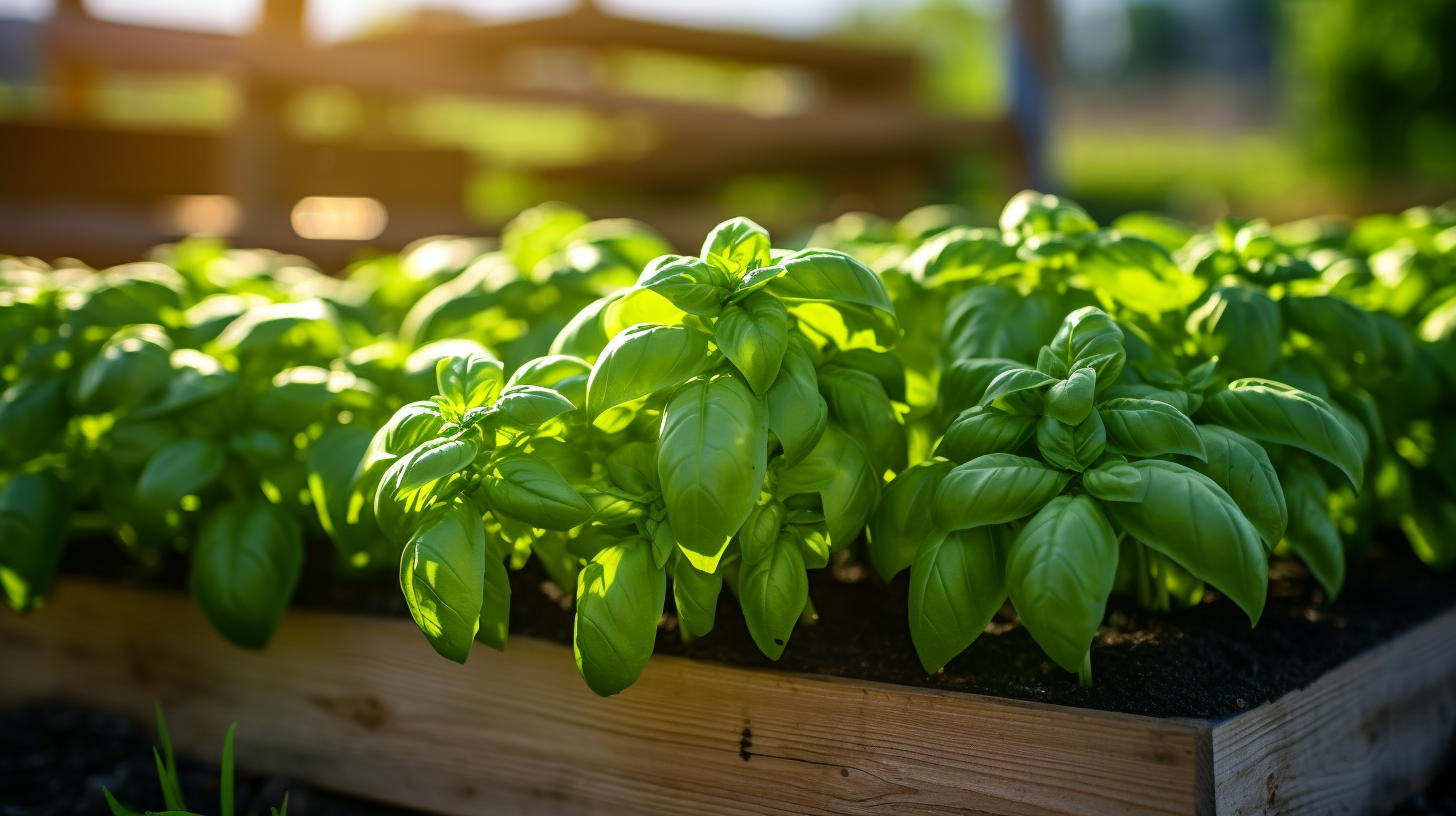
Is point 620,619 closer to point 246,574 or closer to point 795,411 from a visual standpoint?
point 795,411

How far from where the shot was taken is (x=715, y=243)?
91 centimetres

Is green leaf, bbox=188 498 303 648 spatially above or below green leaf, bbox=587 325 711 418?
below

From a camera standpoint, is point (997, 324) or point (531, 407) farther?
point (997, 324)

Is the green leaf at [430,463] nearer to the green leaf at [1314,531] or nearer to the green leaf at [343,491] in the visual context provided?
the green leaf at [343,491]

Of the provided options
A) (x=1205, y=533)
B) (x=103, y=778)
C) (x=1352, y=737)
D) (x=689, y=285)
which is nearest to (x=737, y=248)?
(x=689, y=285)

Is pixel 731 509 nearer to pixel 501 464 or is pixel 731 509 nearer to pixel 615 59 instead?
pixel 501 464

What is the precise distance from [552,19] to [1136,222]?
2.57m

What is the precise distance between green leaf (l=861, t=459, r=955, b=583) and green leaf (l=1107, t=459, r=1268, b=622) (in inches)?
6.0

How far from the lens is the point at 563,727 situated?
1.01 m

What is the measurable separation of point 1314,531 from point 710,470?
554 mm

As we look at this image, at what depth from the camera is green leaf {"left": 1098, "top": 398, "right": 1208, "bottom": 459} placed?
795mm

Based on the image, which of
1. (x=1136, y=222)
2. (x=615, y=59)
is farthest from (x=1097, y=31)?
(x=1136, y=222)

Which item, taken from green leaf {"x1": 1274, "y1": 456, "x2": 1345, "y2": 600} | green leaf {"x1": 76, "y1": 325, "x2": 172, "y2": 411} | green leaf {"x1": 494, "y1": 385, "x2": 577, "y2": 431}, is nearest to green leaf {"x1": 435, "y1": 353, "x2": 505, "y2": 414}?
green leaf {"x1": 494, "y1": 385, "x2": 577, "y2": 431}

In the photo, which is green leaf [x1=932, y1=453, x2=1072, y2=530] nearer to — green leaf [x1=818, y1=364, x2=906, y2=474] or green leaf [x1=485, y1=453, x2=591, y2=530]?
green leaf [x1=818, y1=364, x2=906, y2=474]
